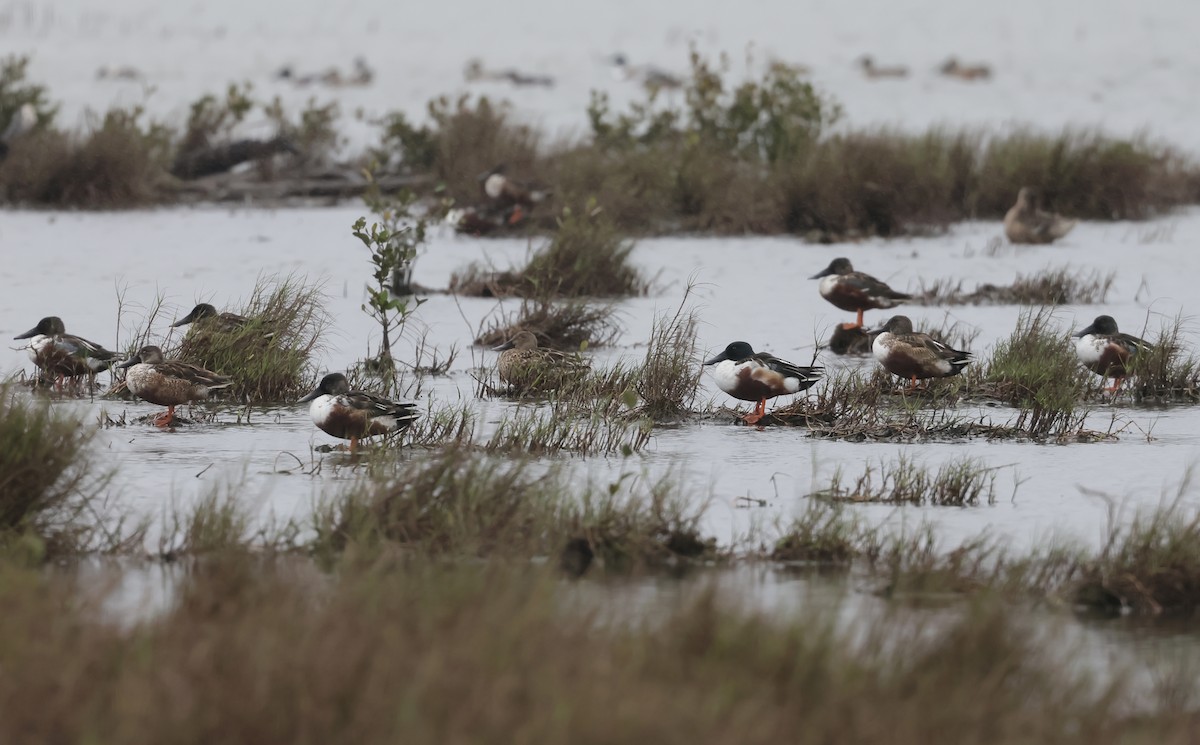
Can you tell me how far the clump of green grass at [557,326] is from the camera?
34.7 feet

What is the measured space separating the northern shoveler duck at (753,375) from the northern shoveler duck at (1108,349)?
1936 millimetres

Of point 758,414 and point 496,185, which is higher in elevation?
point 496,185

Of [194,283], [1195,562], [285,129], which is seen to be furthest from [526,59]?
[1195,562]

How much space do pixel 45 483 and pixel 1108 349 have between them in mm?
6035

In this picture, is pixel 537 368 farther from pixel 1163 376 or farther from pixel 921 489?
pixel 1163 376

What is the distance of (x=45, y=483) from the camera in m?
5.84

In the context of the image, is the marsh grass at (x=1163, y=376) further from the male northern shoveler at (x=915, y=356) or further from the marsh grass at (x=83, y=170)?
the marsh grass at (x=83, y=170)

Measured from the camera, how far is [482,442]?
771 centimetres

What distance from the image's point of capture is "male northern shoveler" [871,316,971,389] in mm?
8781

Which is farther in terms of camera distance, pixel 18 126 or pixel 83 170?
pixel 18 126

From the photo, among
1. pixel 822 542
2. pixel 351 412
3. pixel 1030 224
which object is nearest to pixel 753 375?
pixel 351 412

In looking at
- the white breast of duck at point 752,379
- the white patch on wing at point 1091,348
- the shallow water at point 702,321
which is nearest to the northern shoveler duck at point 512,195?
the shallow water at point 702,321

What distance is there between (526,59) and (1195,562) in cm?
3191

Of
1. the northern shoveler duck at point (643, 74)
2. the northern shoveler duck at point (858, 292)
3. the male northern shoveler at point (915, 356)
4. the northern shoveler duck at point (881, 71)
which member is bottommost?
the male northern shoveler at point (915, 356)
